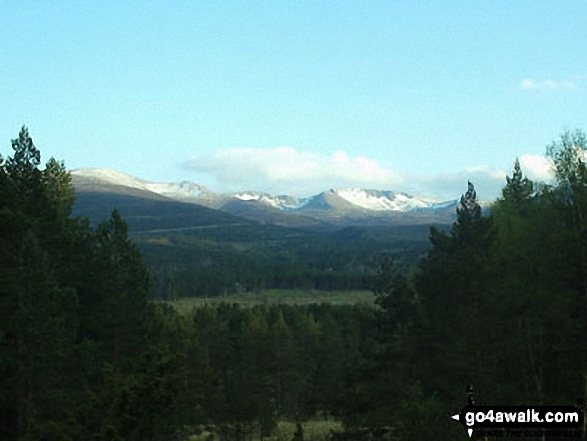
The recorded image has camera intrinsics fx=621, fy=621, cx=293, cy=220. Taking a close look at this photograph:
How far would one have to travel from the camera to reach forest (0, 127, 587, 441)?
2214 cm

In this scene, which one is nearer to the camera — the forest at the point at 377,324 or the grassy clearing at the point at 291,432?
the forest at the point at 377,324

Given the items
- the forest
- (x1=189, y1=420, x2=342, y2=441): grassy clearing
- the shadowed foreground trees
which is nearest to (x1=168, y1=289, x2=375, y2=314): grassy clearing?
(x1=189, y1=420, x2=342, y2=441): grassy clearing

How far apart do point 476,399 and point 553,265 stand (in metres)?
7.80

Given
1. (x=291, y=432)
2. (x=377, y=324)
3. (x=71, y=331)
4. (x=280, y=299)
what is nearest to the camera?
(x=71, y=331)

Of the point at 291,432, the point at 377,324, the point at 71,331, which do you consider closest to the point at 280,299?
the point at 291,432

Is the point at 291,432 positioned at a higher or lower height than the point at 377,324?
→ lower

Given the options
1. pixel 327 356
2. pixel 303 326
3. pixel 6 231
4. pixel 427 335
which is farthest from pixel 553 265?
pixel 303 326

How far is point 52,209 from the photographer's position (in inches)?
1232

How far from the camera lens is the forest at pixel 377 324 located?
872 inches

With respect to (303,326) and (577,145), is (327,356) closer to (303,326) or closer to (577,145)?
(303,326)

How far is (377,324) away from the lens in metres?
32.4

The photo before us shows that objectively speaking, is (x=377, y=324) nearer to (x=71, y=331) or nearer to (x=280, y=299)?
(x=71, y=331)

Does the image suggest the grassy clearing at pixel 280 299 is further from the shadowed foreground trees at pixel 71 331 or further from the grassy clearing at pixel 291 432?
the shadowed foreground trees at pixel 71 331

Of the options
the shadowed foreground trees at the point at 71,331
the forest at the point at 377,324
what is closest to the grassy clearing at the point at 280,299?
the forest at the point at 377,324
